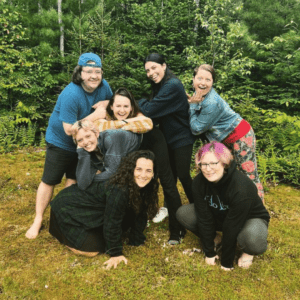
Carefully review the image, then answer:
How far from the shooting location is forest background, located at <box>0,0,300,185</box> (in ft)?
23.3

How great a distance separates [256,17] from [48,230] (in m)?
9.62

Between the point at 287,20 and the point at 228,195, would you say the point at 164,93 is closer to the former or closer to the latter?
the point at 228,195

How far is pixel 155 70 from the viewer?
2861 mm

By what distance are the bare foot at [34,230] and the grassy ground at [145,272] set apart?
0.19ft

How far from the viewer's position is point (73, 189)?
300cm

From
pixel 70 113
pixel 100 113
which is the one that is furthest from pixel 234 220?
pixel 70 113

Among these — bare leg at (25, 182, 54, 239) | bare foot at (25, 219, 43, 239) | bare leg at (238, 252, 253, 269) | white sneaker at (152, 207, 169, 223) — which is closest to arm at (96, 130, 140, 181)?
bare leg at (25, 182, 54, 239)

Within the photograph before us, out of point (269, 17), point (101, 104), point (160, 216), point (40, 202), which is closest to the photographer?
point (101, 104)

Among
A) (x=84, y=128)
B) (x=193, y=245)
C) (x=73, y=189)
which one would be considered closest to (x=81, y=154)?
(x=84, y=128)

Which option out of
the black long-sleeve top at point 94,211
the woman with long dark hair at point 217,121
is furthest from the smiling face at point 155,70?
the black long-sleeve top at point 94,211

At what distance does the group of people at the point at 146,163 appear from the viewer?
2600 mm

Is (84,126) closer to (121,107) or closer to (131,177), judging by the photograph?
(121,107)

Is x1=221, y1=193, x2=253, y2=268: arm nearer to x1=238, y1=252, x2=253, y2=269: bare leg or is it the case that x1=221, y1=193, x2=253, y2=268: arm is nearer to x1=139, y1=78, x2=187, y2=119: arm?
x1=238, y1=252, x2=253, y2=269: bare leg

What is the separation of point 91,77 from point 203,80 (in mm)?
1146
